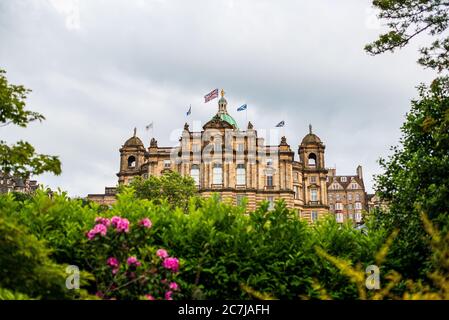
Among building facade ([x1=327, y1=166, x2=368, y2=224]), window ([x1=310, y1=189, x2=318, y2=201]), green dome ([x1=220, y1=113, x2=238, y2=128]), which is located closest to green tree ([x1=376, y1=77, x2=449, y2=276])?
window ([x1=310, y1=189, x2=318, y2=201])

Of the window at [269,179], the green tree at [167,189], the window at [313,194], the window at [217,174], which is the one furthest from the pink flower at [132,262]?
the window at [313,194]

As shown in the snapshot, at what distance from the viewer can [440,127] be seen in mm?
9742

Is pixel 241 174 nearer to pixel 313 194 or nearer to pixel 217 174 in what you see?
pixel 217 174

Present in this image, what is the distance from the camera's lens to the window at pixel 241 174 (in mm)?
64938

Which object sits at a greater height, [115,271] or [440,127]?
[440,127]

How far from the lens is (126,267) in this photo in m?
7.63

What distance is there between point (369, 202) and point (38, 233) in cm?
10476

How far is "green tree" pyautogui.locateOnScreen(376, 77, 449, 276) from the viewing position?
9.28 metres

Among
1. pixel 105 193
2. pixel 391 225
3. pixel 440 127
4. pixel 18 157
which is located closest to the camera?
pixel 18 157
